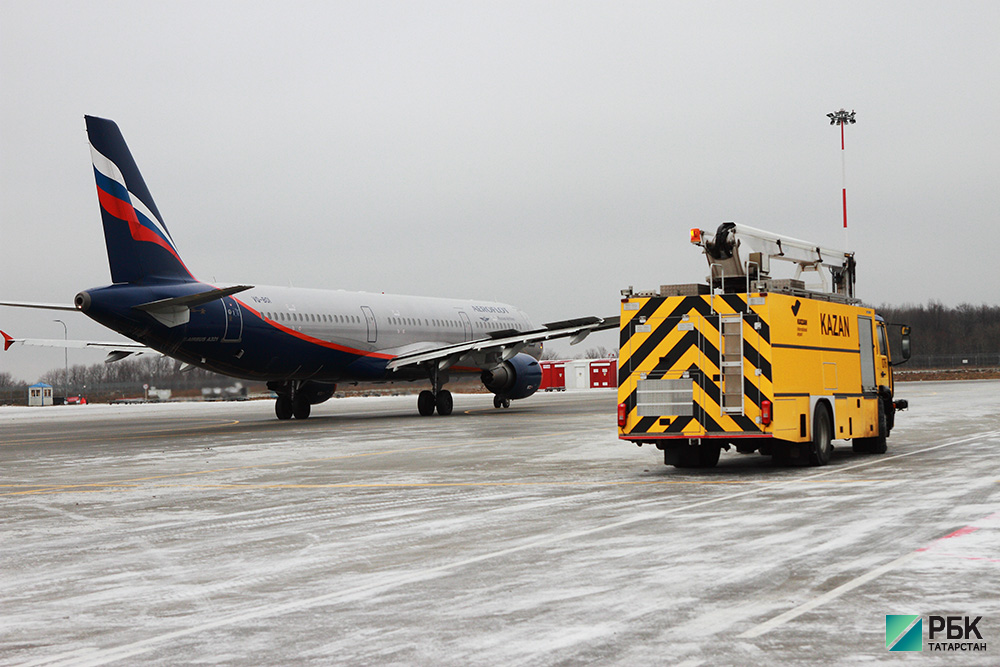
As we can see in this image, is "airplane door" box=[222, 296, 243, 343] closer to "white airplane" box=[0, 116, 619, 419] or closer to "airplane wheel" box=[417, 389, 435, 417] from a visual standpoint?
"white airplane" box=[0, 116, 619, 419]

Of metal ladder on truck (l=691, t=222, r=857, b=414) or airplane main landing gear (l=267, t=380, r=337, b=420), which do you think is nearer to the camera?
metal ladder on truck (l=691, t=222, r=857, b=414)

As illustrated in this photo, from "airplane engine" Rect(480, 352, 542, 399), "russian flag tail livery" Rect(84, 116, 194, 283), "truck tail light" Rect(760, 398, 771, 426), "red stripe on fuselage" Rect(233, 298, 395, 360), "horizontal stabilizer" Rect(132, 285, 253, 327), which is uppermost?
"russian flag tail livery" Rect(84, 116, 194, 283)

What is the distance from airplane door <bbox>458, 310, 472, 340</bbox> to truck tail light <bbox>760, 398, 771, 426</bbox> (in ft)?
87.6

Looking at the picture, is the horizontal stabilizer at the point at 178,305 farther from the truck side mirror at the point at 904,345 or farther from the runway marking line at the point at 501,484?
the truck side mirror at the point at 904,345

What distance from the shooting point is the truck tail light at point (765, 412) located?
14.6 m

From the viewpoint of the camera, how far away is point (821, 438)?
16078 millimetres

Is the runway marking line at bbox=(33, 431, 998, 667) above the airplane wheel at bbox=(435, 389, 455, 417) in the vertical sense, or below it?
below

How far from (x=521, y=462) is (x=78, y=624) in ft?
38.7

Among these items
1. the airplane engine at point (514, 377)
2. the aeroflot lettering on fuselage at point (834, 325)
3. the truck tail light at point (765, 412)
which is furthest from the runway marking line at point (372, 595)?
the airplane engine at point (514, 377)

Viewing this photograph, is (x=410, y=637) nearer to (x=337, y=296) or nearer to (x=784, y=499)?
(x=784, y=499)

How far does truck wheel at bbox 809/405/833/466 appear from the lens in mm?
15812

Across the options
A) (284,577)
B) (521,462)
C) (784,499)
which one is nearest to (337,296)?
(521,462)

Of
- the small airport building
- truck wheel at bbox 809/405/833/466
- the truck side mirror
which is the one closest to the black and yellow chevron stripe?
truck wheel at bbox 809/405/833/466

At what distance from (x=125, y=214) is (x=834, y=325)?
18168 mm
